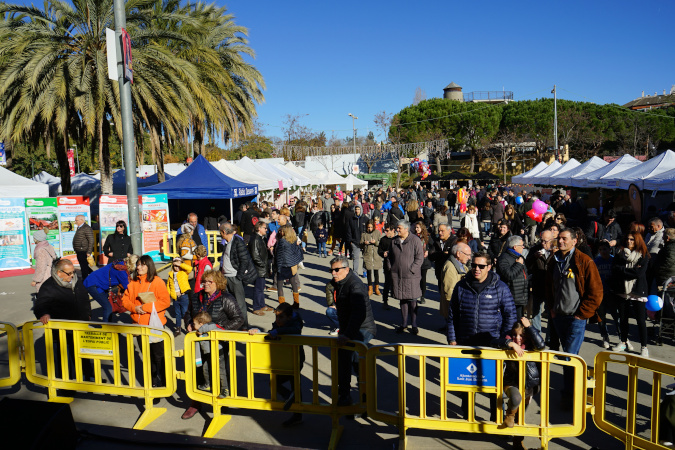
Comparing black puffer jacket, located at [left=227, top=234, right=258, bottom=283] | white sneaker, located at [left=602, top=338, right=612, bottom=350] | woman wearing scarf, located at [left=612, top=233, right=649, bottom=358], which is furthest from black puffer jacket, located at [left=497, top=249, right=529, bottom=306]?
black puffer jacket, located at [left=227, top=234, right=258, bottom=283]

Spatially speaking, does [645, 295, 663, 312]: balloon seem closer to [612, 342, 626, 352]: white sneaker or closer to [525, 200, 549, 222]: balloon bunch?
[612, 342, 626, 352]: white sneaker

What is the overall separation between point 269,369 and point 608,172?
18.1 meters

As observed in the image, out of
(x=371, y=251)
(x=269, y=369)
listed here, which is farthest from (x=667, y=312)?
(x=269, y=369)

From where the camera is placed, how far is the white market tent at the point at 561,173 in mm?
23297

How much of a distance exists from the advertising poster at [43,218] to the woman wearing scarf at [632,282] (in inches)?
528

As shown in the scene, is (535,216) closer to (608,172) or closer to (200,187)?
(608,172)

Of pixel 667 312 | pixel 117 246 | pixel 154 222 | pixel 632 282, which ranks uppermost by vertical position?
pixel 154 222

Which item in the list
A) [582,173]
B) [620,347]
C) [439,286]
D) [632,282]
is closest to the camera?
[632,282]

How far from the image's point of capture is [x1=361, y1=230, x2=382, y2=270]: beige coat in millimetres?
9870

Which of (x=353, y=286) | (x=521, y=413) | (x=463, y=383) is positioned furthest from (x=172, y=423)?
(x=521, y=413)

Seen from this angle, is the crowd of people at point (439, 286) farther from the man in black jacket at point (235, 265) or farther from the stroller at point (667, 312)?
the stroller at point (667, 312)

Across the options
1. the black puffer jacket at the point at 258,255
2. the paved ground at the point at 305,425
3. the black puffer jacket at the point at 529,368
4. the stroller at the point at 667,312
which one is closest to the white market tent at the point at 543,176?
the stroller at the point at 667,312

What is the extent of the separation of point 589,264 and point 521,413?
67.7 inches

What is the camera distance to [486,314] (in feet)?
15.7
